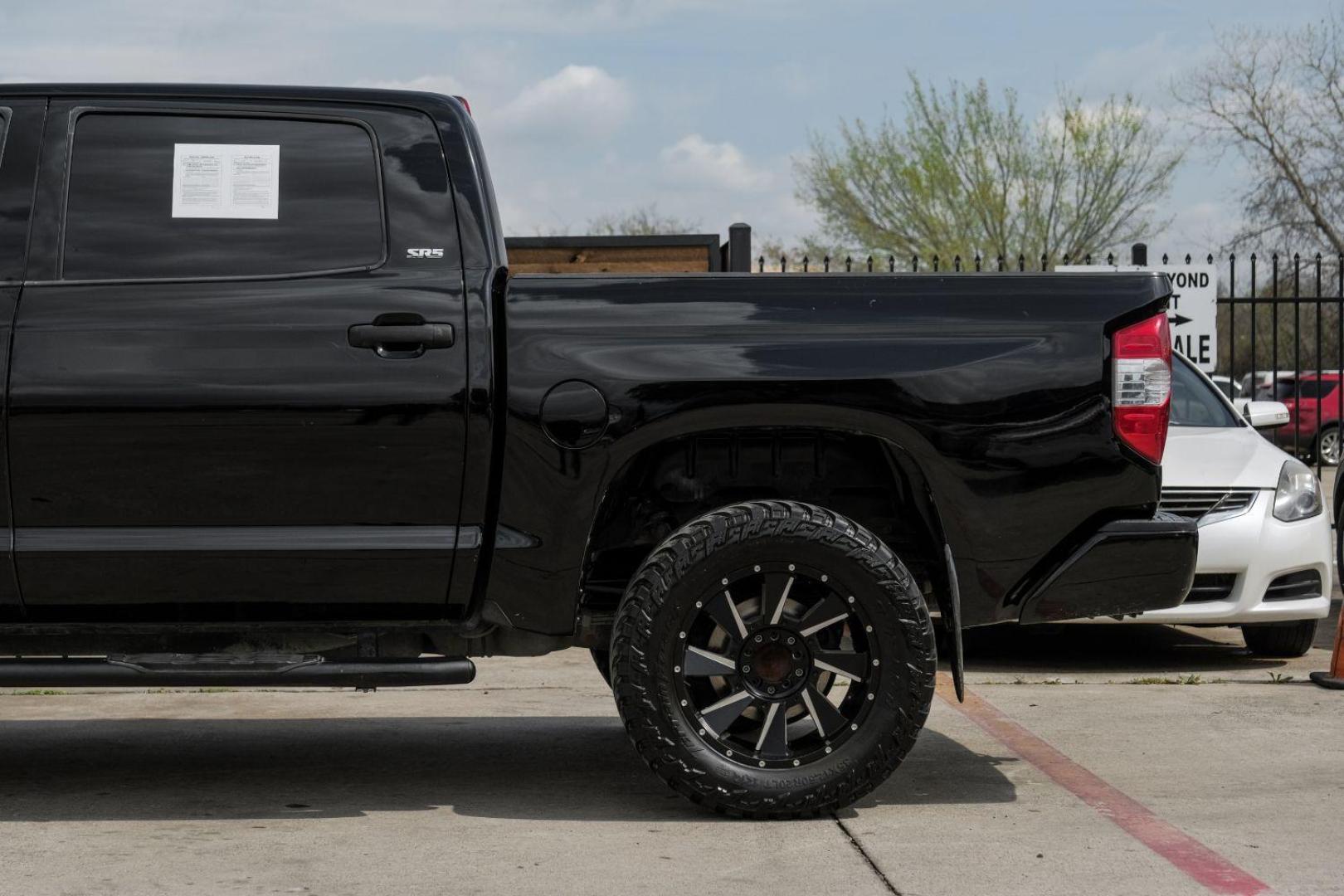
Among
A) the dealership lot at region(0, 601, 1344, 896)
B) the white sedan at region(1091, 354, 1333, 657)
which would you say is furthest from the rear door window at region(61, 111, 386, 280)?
the white sedan at region(1091, 354, 1333, 657)

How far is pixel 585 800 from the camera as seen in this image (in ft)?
16.8

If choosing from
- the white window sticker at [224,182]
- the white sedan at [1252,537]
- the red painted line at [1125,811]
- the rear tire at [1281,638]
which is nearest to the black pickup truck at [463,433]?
the white window sticker at [224,182]

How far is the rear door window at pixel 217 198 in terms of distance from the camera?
473 centimetres

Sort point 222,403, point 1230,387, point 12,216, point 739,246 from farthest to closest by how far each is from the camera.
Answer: point 1230,387
point 739,246
point 12,216
point 222,403

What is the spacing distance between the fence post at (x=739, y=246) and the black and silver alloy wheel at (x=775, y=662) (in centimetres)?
726

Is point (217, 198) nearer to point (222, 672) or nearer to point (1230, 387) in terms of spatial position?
point (222, 672)

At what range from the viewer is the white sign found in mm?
12430

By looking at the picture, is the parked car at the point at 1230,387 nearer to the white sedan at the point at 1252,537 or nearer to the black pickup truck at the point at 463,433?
the white sedan at the point at 1252,537

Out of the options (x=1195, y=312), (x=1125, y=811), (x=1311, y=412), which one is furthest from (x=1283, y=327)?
(x=1125, y=811)

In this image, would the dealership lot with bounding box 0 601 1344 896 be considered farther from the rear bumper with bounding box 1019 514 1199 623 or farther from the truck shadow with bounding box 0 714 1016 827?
the rear bumper with bounding box 1019 514 1199 623

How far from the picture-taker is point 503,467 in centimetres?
466

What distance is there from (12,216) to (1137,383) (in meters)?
3.21

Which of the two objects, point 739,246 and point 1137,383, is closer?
point 1137,383

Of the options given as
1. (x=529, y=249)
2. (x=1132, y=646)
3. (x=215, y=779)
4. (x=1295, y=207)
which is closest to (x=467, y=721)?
(x=215, y=779)
